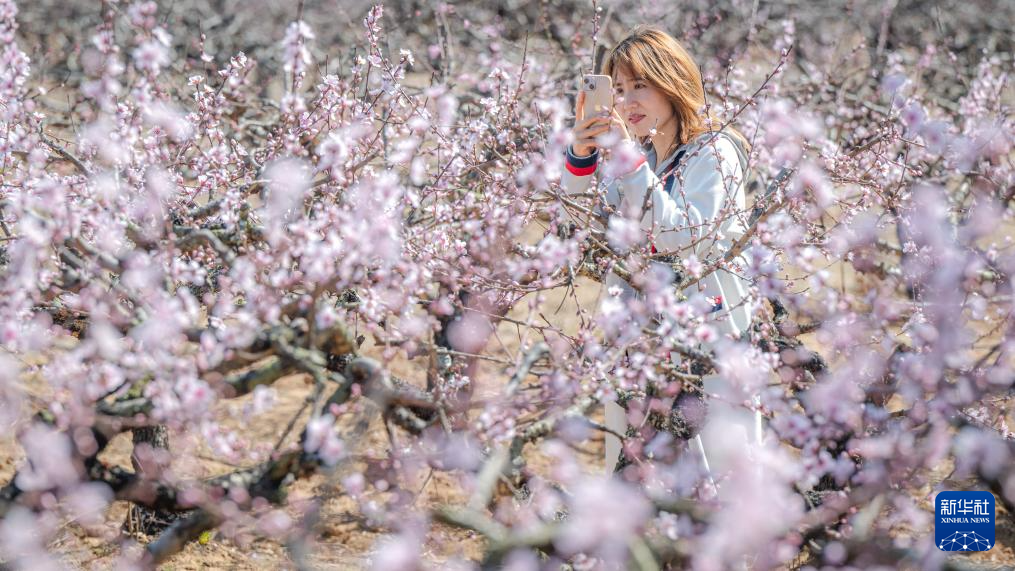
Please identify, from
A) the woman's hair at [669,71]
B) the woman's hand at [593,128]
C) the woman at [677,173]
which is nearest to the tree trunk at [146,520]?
the woman at [677,173]

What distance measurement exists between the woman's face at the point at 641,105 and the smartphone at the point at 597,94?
368 millimetres

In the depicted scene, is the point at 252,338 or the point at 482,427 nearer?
the point at 252,338

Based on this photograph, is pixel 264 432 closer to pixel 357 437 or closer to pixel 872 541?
pixel 357 437

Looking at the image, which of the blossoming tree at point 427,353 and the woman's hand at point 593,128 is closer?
the blossoming tree at point 427,353

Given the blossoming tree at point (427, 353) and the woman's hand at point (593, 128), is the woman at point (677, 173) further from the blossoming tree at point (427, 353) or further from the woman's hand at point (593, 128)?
the blossoming tree at point (427, 353)

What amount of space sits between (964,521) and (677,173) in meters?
1.91

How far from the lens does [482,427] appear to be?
2309 millimetres

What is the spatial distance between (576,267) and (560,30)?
5707 millimetres

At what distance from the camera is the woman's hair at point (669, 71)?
2969 mm

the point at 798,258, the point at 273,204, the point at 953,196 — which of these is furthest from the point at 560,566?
the point at 953,196

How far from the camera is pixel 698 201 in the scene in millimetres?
2902

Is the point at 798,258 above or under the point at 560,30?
under

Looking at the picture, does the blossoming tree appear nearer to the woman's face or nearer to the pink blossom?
the pink blossom

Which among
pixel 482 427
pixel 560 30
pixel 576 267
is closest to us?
pixel 482 427
